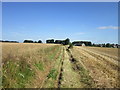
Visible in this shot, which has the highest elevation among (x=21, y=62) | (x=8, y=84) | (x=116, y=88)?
(x=21, y=62)

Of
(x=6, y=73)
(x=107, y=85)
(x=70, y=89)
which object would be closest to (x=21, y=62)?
(x=6, y=73)

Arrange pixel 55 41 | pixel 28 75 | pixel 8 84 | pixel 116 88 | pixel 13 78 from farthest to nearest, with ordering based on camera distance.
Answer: pixel 55 41, pixel 28 75, pixel 116 88, pixel 13 78, pixel 8 84

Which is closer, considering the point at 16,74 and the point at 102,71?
the point at 16,74

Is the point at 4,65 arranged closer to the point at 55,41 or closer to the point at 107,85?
the point at 107,85

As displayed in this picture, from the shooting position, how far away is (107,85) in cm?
859

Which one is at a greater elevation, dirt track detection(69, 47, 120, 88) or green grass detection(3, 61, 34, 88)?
green grass detection(3, 61, 34, 88)

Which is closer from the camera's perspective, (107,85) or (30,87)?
(30,87)

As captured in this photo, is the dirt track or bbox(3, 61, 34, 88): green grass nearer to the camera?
bbox(3, 61, 34, 88): green grass

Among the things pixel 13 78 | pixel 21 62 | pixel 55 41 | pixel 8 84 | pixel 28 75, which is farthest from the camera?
pixel 55 41

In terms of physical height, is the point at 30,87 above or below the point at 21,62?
below

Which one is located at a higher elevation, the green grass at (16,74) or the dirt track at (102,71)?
the green grass at (16,74)

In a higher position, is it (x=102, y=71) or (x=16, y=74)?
(x=16, y=74)

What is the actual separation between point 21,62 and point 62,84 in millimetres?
3369

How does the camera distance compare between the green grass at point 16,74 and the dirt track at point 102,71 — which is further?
the dirt track at point 102,71
